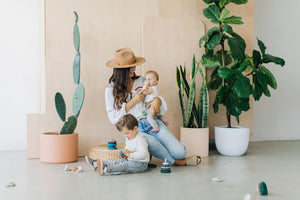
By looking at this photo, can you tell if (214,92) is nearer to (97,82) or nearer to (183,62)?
(183,62)

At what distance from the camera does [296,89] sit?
4.52m

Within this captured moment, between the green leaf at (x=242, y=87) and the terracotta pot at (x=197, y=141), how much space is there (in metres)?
0.52

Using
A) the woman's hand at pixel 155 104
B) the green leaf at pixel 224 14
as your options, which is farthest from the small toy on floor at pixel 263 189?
the green leaf at pixel 224 14

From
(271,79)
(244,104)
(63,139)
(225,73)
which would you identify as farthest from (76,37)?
(271,79)

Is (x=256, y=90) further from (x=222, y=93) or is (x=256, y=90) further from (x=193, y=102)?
(x=193, y=102)

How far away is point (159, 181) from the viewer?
2.23 m

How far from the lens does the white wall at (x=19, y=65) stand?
3.48 meters

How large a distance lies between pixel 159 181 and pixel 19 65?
2.18 m

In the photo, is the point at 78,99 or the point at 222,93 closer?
the point at 78,99

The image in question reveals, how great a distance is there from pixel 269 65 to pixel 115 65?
8.17 feet

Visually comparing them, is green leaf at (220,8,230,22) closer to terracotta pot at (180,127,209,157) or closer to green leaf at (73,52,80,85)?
terracotta pot at (180,127,209,157)

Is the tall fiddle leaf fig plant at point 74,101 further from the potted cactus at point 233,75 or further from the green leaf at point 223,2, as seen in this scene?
the green leaf at point 223,2

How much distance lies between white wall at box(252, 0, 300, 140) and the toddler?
241cm

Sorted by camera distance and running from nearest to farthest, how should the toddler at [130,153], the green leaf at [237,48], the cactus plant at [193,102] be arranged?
the toddler at [130,153], the green leaf at [237,48], the cactus plant at [193,102]
